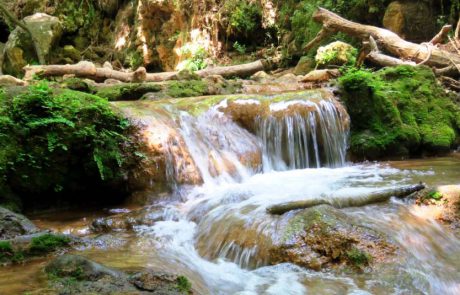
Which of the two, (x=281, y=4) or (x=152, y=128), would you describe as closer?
(x=152, y=128)

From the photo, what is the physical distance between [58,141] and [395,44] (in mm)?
8998

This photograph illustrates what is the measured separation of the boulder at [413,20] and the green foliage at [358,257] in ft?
34.5

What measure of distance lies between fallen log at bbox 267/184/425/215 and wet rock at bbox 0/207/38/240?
2.58 meters

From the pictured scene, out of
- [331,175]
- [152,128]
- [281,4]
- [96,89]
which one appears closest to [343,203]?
[331,175]

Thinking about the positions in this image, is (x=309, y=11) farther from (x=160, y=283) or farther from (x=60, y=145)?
(x=160, y=283)

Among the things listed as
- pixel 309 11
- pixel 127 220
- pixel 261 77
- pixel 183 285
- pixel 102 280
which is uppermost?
pixel 309 11

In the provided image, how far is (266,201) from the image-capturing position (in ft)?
17.3

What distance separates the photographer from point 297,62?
15492 millimetres

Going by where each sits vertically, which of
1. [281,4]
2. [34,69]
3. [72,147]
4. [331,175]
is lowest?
[331,175]

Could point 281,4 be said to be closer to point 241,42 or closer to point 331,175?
point 241,42

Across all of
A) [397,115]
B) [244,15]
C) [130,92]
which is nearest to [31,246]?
[130,92]

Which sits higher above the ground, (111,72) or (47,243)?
(111,72)

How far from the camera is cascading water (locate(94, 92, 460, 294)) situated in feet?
12.0

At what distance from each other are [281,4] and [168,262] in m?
15.0
